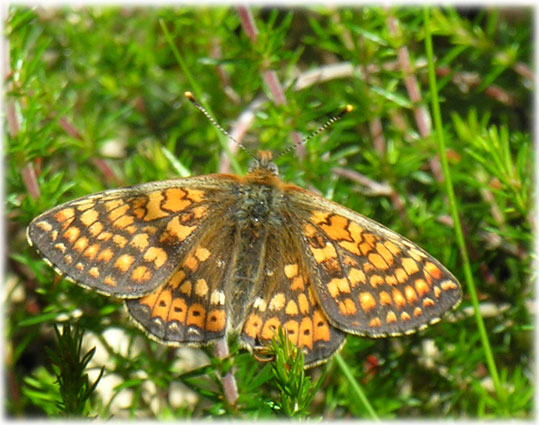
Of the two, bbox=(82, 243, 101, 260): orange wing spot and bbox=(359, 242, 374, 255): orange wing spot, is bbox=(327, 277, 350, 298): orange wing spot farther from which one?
bbox=(82, 243, 101, 260): orange wing spot

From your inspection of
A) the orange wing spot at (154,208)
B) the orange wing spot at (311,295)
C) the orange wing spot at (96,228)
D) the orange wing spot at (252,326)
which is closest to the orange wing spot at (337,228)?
the orange wing spot at (311,295)

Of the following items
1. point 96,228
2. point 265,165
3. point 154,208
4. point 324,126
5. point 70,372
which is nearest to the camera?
point 70,372

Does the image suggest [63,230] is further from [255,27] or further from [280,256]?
[255,27]

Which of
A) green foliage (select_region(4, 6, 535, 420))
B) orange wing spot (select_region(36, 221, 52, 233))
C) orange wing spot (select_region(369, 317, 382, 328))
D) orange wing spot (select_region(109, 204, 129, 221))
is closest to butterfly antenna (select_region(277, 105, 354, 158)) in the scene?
green foliage (select_region(4, 6, 535, 420))

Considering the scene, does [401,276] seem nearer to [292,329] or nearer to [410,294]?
[410,294]

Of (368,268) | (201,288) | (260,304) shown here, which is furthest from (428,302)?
(201,288)

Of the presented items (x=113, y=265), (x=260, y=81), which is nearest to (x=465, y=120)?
(x=260, y=81)

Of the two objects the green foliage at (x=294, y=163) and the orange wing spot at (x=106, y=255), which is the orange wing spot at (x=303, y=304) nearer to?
the green foliage at (x=294, y=163)
